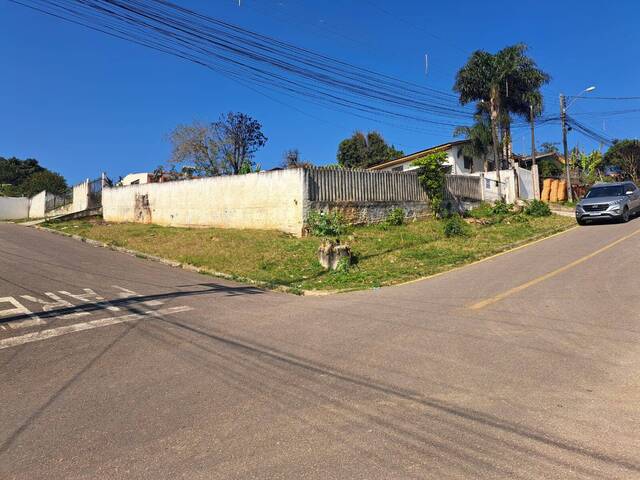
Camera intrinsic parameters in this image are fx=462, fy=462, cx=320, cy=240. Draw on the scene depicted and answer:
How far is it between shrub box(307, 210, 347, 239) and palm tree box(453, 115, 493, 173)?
21.9 meters

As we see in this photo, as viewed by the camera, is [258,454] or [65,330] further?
[65,330]

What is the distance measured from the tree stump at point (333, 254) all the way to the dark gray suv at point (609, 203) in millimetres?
12600

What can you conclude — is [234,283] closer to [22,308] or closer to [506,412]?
[22,308]

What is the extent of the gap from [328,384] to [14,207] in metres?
46.6

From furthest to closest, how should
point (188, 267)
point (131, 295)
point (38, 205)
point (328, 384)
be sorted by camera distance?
1. point (38, 205)
2. point (188, 267)
3. point (131, 295)
4. point (328, 384)

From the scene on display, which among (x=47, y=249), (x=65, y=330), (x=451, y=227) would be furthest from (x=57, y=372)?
(x=451, y=227)

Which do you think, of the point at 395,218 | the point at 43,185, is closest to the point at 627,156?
the point at 395,218

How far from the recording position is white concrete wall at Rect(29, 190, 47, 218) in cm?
3903

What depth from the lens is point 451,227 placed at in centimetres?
1689

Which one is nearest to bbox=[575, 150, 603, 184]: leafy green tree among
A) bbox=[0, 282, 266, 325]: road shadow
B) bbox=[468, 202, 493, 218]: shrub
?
Result: bbox=[468, 202, 493, 218]: shrub

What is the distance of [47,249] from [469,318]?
15012 mm

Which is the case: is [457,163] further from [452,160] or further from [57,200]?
[57,200]

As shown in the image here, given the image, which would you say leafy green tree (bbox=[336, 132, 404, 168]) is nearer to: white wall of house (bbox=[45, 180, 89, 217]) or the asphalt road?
white wall of house (bbox=[45, 180, 89, 217])

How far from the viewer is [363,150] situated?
49.7 metres
